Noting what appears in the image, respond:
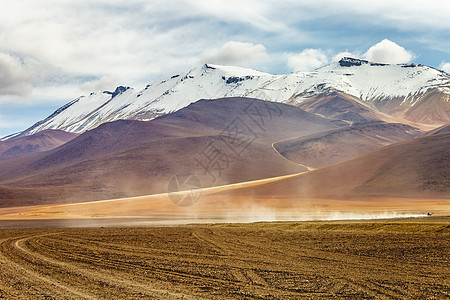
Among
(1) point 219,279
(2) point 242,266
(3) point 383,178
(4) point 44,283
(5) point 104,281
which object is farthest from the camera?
(3) point 383,178

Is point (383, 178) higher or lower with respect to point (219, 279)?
lower

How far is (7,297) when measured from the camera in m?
14.5

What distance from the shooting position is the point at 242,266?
1950 centimetres

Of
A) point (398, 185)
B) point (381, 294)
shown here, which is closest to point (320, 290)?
point (381, 294)

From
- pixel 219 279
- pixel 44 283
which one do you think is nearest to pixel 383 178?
pixel 219 279

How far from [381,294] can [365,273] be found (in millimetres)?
3072

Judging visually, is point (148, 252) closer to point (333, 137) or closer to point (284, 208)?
point (284, 208)

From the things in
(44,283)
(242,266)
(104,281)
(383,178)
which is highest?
(44,283)

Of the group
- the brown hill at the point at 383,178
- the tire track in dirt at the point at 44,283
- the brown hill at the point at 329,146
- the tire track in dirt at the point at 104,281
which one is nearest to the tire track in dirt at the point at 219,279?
the tire track in dirt at the point at 104,281

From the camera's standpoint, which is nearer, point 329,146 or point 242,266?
point 242,266

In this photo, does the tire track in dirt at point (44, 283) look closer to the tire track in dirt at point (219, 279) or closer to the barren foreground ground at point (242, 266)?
the barren foreground ground at point (242, 266)

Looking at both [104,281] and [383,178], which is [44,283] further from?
[383,178]

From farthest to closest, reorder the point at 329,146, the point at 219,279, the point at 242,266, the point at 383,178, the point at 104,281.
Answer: the point at 329,146
the point at 383,178
the point at 242,266
the point at 219,279
the point at 104,281

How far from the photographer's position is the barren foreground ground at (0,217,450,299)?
1498 cm
